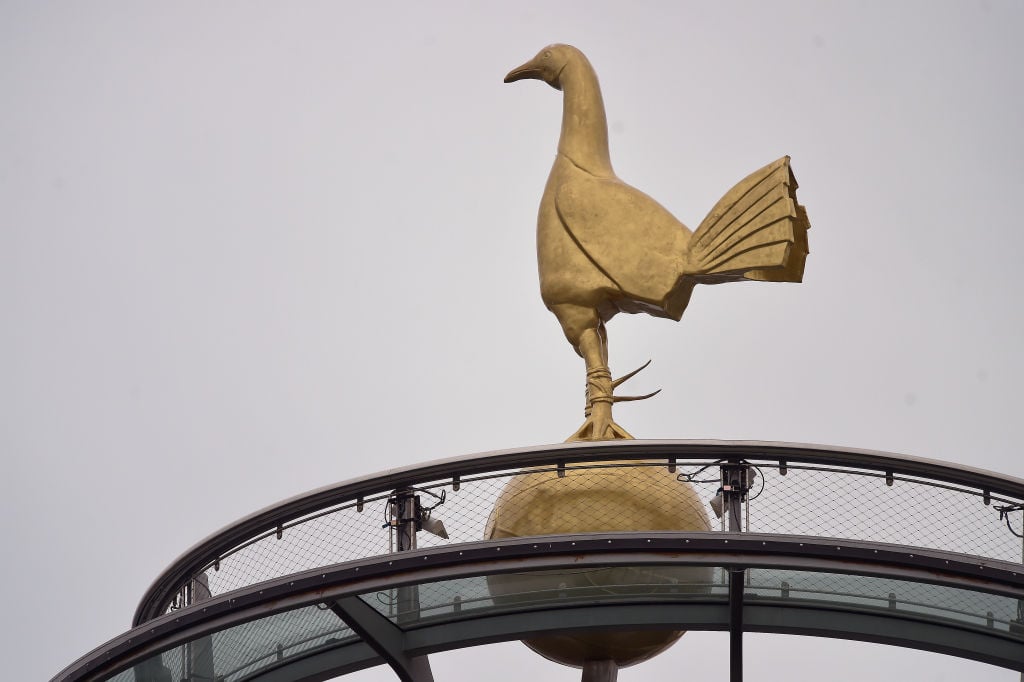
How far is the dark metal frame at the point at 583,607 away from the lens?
1480cm

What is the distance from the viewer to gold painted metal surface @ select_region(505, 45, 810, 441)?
19.1 meters

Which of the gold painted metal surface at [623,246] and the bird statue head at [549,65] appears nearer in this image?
the gold painted metal surface at [623,246]

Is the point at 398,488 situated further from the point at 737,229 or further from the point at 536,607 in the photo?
the point at 737,229

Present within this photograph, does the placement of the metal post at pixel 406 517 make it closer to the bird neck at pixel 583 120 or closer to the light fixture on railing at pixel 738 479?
the light fixture on railing at pixel 738 479

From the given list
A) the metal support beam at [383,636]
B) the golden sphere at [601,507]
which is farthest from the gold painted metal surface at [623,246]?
the metal support beam at [383,636]

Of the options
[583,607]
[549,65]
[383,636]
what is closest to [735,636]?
[583,607]

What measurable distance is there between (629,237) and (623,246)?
0.11 m

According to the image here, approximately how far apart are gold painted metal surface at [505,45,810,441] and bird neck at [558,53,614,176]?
0.06 ft

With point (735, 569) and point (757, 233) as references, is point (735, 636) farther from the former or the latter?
point (757, 233)

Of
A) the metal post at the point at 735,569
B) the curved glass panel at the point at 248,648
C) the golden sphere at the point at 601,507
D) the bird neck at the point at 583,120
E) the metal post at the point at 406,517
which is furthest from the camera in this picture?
the bird neck at the point at 583,120

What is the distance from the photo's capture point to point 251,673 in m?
16.6

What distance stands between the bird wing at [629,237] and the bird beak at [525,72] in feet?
7.27

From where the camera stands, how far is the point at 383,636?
53.1 ft

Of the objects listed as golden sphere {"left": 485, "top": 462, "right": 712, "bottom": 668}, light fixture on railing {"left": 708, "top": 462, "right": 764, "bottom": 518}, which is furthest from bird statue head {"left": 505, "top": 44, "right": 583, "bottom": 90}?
light fixture on railing {"left": 708, "top": 462, "right": 764, "bottom": 518}
